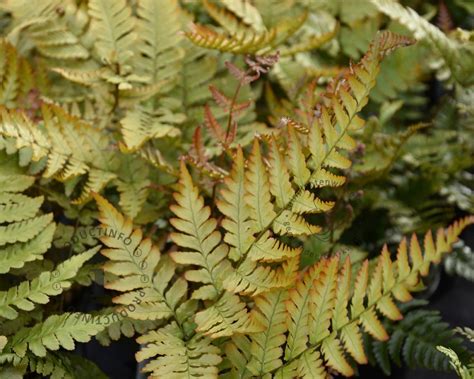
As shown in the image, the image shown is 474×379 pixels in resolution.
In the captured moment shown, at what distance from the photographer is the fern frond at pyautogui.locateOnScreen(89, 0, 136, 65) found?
0.92m

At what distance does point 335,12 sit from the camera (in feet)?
3.83

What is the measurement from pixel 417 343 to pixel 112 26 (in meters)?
0.61

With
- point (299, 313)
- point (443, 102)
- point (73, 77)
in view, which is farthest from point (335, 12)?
point (299, 313)

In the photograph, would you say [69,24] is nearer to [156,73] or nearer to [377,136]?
[156,73]

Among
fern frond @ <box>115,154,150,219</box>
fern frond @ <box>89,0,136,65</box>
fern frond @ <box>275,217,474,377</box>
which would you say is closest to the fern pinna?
fern frond @ <box>275,217,474,377</box>

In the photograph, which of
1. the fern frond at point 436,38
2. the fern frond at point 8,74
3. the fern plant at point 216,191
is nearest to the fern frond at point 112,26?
the fern plant at point 216,191

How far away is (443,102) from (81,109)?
63cm

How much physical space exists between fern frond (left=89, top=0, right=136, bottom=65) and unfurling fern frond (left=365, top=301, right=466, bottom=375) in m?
0.53

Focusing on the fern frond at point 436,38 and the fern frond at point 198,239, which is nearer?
the fern frond at point 198,239

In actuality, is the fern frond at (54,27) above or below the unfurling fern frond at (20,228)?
above

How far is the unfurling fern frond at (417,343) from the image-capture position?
33.9 inches

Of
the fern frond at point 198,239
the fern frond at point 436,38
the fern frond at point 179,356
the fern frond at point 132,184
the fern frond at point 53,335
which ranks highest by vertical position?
the fern frond at point 436,38

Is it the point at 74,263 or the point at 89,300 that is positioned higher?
the point at 74,263

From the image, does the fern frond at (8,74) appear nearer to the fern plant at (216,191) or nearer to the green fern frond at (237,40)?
the fern plant at (216,191)
